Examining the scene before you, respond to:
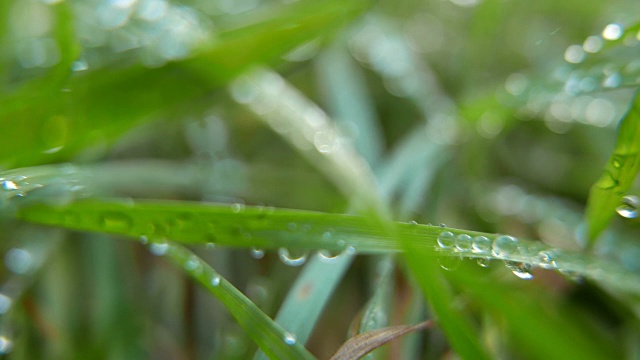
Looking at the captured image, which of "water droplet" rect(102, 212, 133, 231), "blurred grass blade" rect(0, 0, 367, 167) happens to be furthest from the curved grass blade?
"blurred grass blade" rect(0, 0, 367, 167)

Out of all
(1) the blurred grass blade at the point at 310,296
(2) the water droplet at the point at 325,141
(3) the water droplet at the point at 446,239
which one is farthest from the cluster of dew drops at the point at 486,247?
(2) the water droplet at the point at 325,141

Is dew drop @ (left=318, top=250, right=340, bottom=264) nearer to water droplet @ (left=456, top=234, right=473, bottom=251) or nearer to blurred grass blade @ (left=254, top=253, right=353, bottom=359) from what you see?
blurred grass blade @ (left=254, top=253, right=353, bottom=359)

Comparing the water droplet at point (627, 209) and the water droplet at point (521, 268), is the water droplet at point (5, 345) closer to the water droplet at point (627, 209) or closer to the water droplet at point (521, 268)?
the water droplet at point (521, 268)

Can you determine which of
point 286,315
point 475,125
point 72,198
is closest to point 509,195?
point 475,125

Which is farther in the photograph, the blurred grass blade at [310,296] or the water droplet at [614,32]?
the water droplet at [614,32]

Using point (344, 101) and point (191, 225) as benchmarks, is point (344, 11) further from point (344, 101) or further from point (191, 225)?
point (191, 225)

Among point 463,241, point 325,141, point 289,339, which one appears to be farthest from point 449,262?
point 325,141

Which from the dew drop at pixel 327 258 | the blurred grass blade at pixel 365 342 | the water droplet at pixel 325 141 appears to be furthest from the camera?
the water droplet at pixel 325 141
